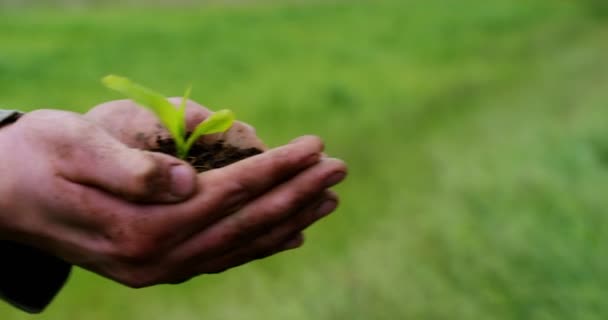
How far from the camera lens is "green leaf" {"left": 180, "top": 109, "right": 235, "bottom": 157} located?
1101 millimetres

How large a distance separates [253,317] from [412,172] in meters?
1.24

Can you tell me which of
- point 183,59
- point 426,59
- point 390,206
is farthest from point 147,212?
point 426,59

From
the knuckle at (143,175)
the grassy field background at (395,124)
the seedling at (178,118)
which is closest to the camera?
the knuckle at (143,175)

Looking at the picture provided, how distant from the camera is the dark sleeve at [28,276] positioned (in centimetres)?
110

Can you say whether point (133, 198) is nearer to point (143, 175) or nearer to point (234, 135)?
point (143, 175)

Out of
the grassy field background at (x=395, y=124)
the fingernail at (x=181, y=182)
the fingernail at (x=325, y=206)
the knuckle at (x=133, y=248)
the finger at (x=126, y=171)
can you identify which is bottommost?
the knuckle at (x=133, y=248)

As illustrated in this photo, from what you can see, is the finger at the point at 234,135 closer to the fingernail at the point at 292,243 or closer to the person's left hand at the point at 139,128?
the person's left hand at the point at 139,128

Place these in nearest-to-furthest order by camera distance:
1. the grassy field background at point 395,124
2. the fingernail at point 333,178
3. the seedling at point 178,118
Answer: the fingernail at point 333,178, the seedling at point 178,118, the grassy field background at point 395,124

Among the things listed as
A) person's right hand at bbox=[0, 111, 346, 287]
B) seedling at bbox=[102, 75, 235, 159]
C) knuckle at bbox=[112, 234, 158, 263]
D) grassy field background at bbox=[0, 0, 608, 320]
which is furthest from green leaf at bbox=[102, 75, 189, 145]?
grassy field background at bbox=[0, 0, 608, 320]

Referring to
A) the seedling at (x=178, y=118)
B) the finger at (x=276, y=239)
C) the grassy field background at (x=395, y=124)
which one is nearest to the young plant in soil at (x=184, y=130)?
the seedling at (x=178, y=118)

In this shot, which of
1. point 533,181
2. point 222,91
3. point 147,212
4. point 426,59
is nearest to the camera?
point 147,212

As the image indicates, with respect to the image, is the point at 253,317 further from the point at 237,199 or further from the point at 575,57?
the point at 575,57

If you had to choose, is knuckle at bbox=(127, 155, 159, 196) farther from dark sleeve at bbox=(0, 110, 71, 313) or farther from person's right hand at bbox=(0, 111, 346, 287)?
dark sleeve at bbox=(0, 110, 71, 313)

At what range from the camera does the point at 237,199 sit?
0.94 meters
